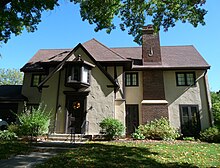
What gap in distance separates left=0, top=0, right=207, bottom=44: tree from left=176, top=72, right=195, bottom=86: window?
5.57 metres

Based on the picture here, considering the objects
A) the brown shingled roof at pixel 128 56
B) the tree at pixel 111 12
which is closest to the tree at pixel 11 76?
the brown shingled roof at pixel 128 56

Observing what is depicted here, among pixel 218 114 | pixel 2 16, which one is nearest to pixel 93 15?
pixel 2 16

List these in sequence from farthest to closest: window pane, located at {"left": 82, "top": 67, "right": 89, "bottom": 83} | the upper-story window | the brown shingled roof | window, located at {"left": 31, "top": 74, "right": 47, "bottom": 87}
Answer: window, located at {"left": 31, "top": 74, "right": 47, "bottom": 87}
the brown shingled roof
window pane, located at {"left": 82, "top": 67, "right": 89, "bottom": 83}
the upper-story window

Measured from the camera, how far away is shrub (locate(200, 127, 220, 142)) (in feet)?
43.6

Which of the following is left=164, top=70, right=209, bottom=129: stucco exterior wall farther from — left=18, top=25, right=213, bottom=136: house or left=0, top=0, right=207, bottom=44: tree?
left=0, top=0, right=207, bottom=44: tree

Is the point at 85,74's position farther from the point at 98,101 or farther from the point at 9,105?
the point at 9,105

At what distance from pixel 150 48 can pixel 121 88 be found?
5.82 metres

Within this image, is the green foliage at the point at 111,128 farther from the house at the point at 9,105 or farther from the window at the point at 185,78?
the house at the point at 9,105

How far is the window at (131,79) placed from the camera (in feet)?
55.6

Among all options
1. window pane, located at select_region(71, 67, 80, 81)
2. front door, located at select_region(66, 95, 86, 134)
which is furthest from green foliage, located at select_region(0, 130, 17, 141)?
window pane, located at select_region(71, 67, 80, 81)

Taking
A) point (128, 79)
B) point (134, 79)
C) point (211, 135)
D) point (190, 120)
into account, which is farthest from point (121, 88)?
point (211, 135)

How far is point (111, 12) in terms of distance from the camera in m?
12.7

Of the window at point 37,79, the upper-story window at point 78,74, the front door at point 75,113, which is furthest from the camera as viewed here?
the window at point 37,79

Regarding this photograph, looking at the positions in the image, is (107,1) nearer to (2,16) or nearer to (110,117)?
(2,16)
